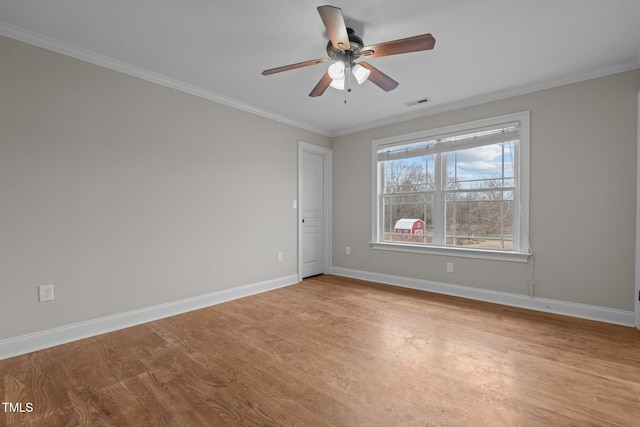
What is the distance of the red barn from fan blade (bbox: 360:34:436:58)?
2.66 meters

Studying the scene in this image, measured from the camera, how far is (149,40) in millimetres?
2385

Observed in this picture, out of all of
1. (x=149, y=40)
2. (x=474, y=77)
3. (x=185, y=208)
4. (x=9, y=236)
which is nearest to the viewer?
(x=9, y=236)

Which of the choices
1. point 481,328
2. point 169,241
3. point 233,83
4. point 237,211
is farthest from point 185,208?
point 481,328

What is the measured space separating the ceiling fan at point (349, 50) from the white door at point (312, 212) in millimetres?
2207

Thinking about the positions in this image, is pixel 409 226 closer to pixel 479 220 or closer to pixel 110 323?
pixel 479 220

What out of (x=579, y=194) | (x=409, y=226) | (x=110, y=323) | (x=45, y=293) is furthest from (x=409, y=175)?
Answer: (x=45, y=293)

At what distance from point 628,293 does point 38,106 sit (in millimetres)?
5465

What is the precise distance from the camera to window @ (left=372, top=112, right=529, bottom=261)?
342 centimetres

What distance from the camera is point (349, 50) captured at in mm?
2227

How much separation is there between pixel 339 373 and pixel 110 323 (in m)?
2.17

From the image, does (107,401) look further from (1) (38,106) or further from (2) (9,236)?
(1) (38,106)

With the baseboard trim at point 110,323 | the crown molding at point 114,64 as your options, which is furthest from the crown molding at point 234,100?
the baseboard trim at point 110,323

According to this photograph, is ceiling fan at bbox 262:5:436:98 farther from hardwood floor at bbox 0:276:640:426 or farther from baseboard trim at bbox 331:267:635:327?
baseboard trim at bbox 331:267:635:327

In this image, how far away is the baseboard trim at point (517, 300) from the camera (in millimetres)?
2824
